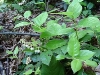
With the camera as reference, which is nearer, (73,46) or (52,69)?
(73,46)

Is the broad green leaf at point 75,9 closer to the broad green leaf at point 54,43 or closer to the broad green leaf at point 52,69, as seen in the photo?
the broad green leaf at point 54,43

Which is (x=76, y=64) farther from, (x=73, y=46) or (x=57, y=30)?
(x=57, y=30)

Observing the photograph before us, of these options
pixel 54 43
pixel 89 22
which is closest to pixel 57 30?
pixel 54 43

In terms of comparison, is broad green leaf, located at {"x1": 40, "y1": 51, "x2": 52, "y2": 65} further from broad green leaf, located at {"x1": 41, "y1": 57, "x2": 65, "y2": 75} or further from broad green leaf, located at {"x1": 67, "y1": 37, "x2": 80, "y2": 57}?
Answer: broad green leaf, located at {"x1": 67, "y1": 37, "x2": 80, "y2": 57}

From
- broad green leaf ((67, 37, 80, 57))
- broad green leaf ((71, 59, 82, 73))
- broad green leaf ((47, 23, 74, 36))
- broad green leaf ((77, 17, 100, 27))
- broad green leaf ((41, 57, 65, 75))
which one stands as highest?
broad green leaf ((77, 17, 100, 27))

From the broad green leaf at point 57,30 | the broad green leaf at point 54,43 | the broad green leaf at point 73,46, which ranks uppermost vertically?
the broad green leaf at point 57,30

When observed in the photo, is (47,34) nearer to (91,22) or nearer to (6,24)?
(91,22)

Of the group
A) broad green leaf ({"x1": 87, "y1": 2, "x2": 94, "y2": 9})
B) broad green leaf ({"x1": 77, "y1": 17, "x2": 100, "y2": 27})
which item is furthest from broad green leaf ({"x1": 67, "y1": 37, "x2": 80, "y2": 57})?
broad green leaf ({"x1": 87, "y1": 2, "x2": 94, "y2": 9})

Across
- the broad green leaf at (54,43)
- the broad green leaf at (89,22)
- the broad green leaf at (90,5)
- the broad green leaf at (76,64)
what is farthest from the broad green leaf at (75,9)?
the broad green leaf at (90,5)
